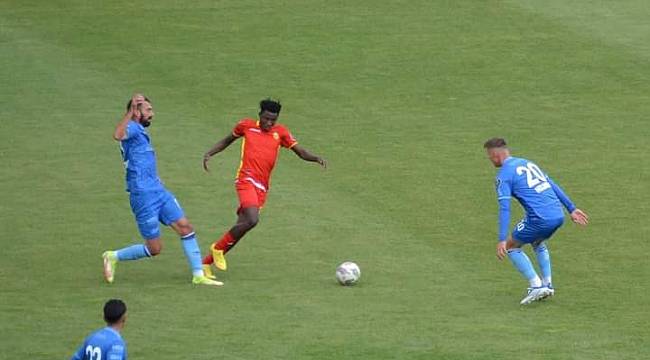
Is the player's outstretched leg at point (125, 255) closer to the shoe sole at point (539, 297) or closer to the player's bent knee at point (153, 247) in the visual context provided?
the player's bent knee at point (153, 247)

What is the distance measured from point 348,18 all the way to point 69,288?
1481 cm

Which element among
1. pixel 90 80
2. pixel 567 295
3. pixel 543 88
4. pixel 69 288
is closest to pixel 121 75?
pixel 90 80

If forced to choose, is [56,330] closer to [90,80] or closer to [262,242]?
[262,242]

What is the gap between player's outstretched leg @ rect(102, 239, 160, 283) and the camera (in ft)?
57.8

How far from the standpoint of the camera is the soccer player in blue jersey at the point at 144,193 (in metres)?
17.2

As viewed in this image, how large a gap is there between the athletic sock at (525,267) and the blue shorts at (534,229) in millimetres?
163

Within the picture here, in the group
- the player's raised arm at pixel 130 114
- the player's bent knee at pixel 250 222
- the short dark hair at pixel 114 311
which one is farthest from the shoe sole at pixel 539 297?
the short dark hair at pixel 114 311

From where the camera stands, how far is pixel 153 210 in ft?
57.0

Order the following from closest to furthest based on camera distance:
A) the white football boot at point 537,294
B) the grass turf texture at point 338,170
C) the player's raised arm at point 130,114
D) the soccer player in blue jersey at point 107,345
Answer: the soccer player in blue jersey at point 107,345, the grass turf texture at point 338,170, the white football boot at point 537,294, the player's raised arm at point 130,114

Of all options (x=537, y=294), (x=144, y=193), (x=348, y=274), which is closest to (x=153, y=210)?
(x=144, y=193)

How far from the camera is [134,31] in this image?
30312mm

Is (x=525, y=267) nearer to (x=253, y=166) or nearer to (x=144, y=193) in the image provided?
(x=253, y=166)

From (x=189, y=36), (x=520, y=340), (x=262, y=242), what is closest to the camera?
(x=520, y=340)

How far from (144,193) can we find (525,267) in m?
4.61
